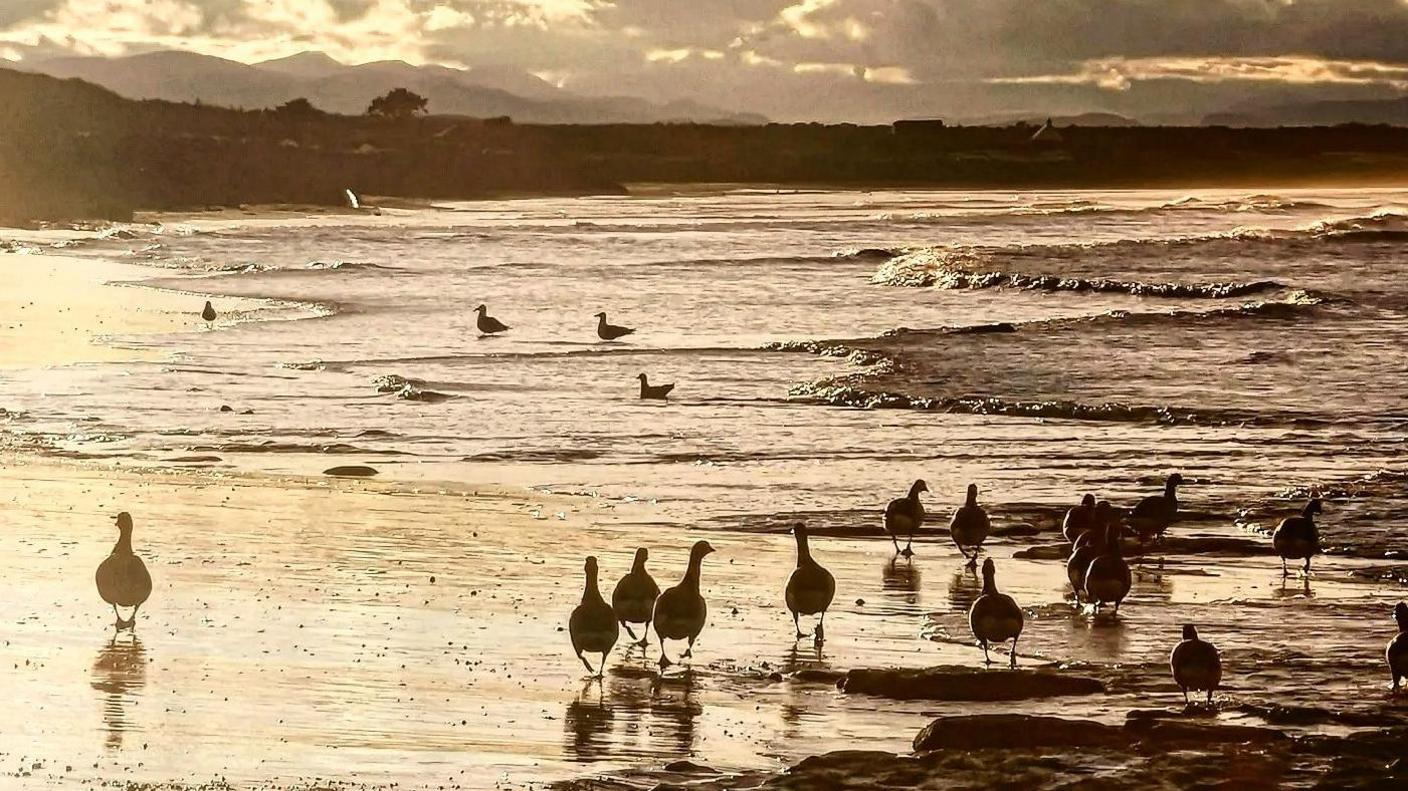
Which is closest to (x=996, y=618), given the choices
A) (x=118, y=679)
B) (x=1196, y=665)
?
(x=1196, y=665)

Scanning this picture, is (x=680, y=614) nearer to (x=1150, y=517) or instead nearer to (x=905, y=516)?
(x=905, y=516)

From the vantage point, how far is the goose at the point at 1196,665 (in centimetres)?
1145

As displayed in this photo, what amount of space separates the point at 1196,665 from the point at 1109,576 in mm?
2942

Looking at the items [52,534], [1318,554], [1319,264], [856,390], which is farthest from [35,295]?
[1319,264]

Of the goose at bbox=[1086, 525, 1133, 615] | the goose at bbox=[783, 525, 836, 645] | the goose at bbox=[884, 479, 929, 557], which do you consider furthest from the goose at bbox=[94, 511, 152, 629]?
the goose at bbox=[1086, 525, 1133, 615]

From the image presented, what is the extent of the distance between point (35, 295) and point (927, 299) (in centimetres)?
2245

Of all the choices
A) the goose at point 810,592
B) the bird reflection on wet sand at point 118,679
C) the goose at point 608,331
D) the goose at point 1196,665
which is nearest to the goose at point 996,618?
the goose at point 810,592

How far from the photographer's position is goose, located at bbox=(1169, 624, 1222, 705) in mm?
11445

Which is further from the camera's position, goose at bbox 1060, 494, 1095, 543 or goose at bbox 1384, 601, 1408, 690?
goose at bbox 1060, 494, 1095, 543

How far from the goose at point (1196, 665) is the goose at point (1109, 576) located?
9.08ft

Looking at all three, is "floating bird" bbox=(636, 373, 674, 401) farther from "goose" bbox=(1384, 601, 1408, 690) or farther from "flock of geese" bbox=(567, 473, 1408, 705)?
"goose" bbox=(1384, 601, 1408, 690)

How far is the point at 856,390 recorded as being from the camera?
30000 millimetres

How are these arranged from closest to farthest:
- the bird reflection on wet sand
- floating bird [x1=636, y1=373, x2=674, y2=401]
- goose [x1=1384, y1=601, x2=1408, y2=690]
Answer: the bird reflection on wet sand
goose [x1=1384, y1=601, x2=1408, y2=690]
floating bird [x1=636, y1=373, x2=674, y2=401]

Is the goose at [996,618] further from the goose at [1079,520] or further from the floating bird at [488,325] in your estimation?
the floating bird at [488,325]
